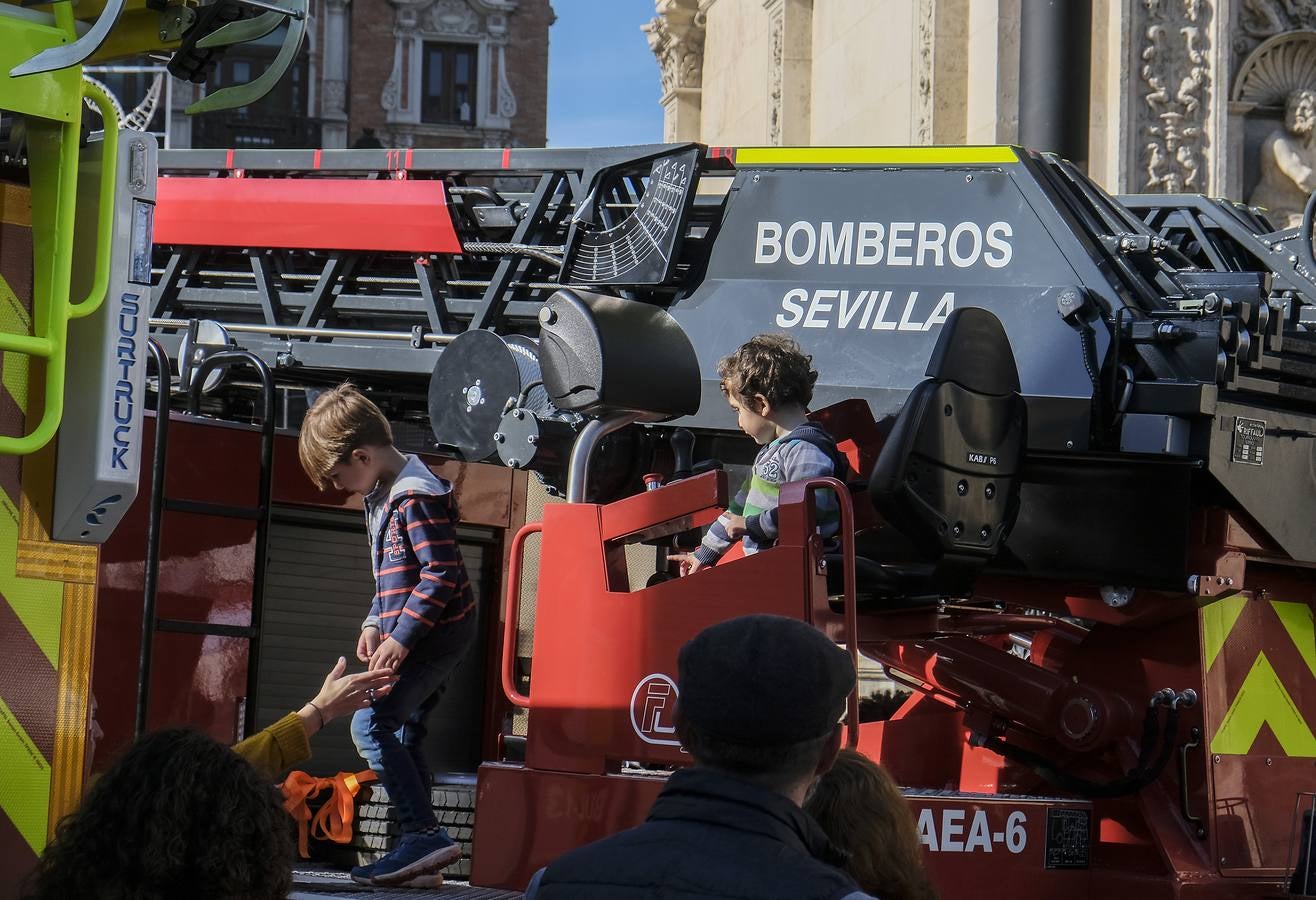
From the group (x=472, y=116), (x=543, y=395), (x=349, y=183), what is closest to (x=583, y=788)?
(x=543, y=395)

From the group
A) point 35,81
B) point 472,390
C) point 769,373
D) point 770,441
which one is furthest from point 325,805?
point 35,81

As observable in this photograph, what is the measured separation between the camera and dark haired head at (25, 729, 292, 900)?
2.06 meters

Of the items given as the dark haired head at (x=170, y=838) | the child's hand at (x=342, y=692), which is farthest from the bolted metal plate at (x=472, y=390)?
the dark haired head at (x=170, y=838)

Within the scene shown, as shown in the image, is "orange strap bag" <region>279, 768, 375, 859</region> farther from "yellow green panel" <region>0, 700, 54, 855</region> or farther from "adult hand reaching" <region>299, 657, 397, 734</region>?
"yellow green panel" <region>0, 700, 54, 855</region>

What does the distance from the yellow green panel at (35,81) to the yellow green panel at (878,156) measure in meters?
3.04

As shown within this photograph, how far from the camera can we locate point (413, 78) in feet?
158

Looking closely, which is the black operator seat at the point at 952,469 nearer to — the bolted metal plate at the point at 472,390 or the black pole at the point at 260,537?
the bolted metal plate at the point at 472,390

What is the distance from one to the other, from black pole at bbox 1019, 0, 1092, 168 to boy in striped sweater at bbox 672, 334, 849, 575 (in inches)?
192

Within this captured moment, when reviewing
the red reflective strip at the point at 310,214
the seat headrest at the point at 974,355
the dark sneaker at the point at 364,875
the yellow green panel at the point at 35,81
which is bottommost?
the dark sneaker at the point at 364,875

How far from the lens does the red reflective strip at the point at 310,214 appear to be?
6.56m

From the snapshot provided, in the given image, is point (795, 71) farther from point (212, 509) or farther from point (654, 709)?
point (654, 709)

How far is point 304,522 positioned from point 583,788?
5.93ft

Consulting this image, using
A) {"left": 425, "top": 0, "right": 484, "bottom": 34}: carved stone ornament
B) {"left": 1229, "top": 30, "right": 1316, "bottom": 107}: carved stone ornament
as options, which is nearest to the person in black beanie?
{"left": 1229, "top": 30, "right": 1316, "bottom": 107}: carved stone ornament

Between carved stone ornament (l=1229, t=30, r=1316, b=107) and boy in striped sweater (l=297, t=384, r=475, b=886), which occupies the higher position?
carved stone ornament (l=1229, t=30, r=1316, b=107)
